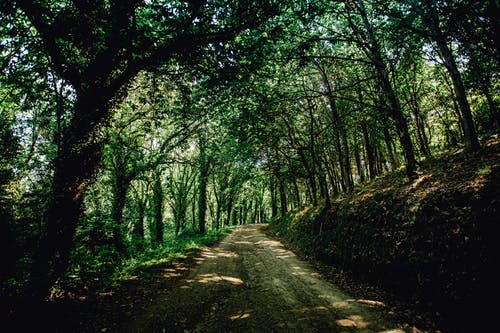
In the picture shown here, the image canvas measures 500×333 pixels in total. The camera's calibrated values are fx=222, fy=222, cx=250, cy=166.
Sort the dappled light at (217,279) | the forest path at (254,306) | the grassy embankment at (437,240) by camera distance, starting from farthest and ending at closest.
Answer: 1. the dappled light at (217,279)
2. the forest path at (254,306)
3. the grassy embankment at (437,240)

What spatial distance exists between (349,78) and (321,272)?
42.8 feet

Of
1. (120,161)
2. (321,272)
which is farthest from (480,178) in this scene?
(120,161)

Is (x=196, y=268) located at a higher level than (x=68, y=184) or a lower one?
lower

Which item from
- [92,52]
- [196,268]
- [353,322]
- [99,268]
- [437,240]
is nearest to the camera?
[353,322]

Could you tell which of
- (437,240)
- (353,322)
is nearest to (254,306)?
(353,322)

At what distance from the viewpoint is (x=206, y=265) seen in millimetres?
10102

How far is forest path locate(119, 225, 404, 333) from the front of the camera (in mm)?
4844

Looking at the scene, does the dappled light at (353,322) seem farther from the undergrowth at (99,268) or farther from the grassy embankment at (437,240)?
the undergrowth at (99,268)

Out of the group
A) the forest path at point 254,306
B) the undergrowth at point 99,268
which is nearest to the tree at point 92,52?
the undergrowth at point 99,268

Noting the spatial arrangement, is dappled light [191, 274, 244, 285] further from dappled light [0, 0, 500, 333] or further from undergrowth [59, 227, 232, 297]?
undergrowth [59, 227, 232, 297]

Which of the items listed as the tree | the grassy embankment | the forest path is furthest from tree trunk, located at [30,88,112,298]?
the grassy embankment

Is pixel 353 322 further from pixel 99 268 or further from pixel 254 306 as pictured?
pixel 99 268

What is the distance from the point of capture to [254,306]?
19.1 ft

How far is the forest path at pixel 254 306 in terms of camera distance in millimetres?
4844
